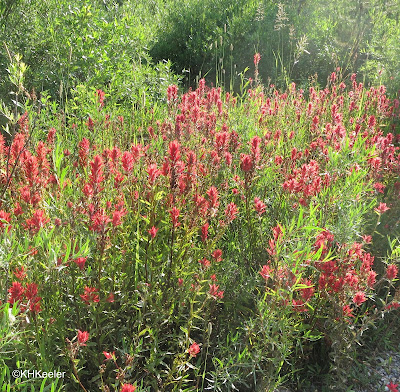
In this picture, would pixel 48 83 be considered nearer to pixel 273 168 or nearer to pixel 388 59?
pixel 273 168

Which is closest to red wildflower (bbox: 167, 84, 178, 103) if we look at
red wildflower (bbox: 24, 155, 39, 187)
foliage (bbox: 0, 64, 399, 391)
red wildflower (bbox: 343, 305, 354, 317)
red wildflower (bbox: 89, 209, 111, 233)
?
foliage (bbox: 0, 64, 399, 391)

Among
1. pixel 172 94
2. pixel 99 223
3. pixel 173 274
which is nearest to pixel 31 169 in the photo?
pixel 99 223

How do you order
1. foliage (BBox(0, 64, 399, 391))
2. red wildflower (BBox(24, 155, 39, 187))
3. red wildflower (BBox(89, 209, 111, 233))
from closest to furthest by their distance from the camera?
red wildflower (BBox(89, 209, 111, 233)), foliage (BBox(0, 64, 399, 391)), red wildflower (BBox(24, 155, 39, 187))

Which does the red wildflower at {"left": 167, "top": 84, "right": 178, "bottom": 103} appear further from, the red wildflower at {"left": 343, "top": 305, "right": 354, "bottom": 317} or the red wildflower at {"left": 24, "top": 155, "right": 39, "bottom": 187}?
the red wildflower at {"left": 343, "top": 305, "right": 354, "bottom": 317}

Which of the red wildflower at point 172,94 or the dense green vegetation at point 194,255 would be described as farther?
the red wildflower at point 172,94

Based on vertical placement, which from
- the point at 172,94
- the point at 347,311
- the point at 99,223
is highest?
the point at 172,94

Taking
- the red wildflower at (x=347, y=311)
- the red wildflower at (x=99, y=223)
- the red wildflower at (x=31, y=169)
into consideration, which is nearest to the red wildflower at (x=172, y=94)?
the red wildflower at (x=31, y=169)

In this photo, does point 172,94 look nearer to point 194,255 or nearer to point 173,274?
point 194,255

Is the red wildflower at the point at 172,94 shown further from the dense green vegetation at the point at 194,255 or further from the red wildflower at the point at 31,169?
the red wildflower at the point at 31,169

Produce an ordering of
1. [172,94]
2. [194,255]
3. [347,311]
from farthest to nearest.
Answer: [172,94] → [194,255] → [347,311]

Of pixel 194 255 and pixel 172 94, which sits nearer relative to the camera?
pixel 194 255

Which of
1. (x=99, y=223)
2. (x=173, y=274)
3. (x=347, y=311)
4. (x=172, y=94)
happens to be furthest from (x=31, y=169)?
(x=347, y=311)

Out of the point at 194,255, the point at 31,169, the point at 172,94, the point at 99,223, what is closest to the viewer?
the point at 99,223

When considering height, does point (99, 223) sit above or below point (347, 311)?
above
